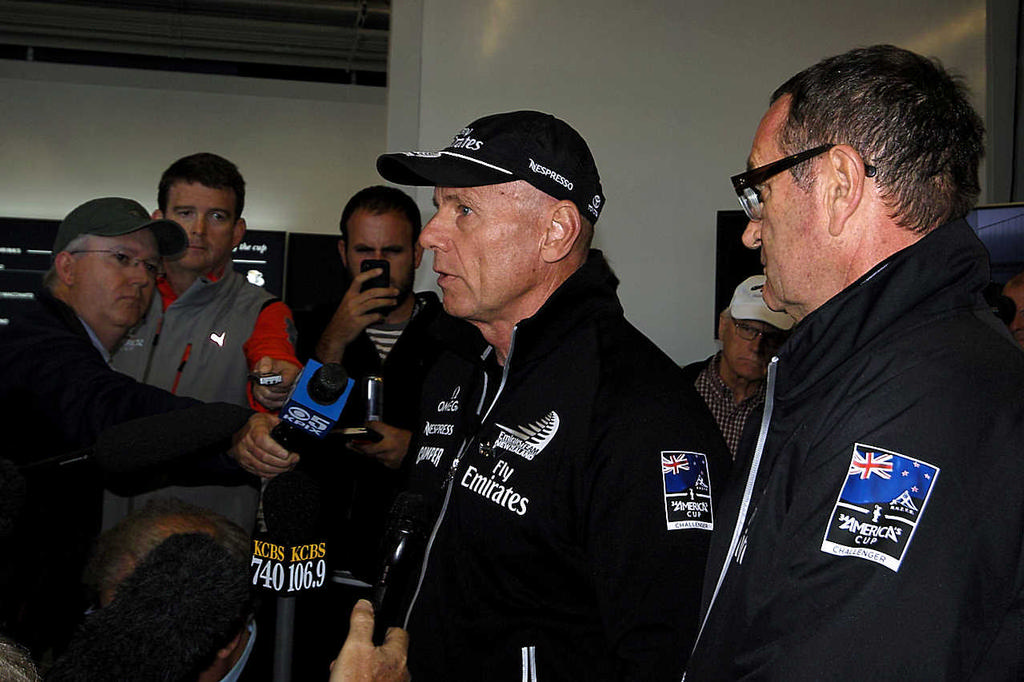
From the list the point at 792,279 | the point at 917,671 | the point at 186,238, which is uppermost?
the point at 186,238

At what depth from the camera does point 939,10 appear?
4.63m

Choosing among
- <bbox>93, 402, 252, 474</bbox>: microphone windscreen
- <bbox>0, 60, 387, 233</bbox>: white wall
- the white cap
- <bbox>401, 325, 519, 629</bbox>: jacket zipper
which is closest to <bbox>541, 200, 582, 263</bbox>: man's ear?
<bbox>401, 325, 519, 629</bbox>: jacket zipper

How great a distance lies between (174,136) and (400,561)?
722 cm

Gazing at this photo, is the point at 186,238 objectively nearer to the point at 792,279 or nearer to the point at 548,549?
the point at 548,549

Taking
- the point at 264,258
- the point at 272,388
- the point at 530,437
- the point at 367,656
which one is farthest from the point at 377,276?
the point at 264,258

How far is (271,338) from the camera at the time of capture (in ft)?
9.82

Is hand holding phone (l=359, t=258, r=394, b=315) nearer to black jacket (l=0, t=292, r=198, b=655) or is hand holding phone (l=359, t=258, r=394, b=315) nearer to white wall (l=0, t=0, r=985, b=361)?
black jacket (l=0, t=292, r=198, b=655)

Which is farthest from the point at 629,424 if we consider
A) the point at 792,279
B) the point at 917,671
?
the point at 917,671

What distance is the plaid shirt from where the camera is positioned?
3.54 meters

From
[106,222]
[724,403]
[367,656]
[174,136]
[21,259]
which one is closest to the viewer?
[367,656]

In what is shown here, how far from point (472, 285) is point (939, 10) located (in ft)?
12.6

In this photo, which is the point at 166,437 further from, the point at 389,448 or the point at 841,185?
the point at 841,185

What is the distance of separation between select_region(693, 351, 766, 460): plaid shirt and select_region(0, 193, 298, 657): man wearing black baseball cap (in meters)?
1.88

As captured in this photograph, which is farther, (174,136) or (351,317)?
(174,136)
